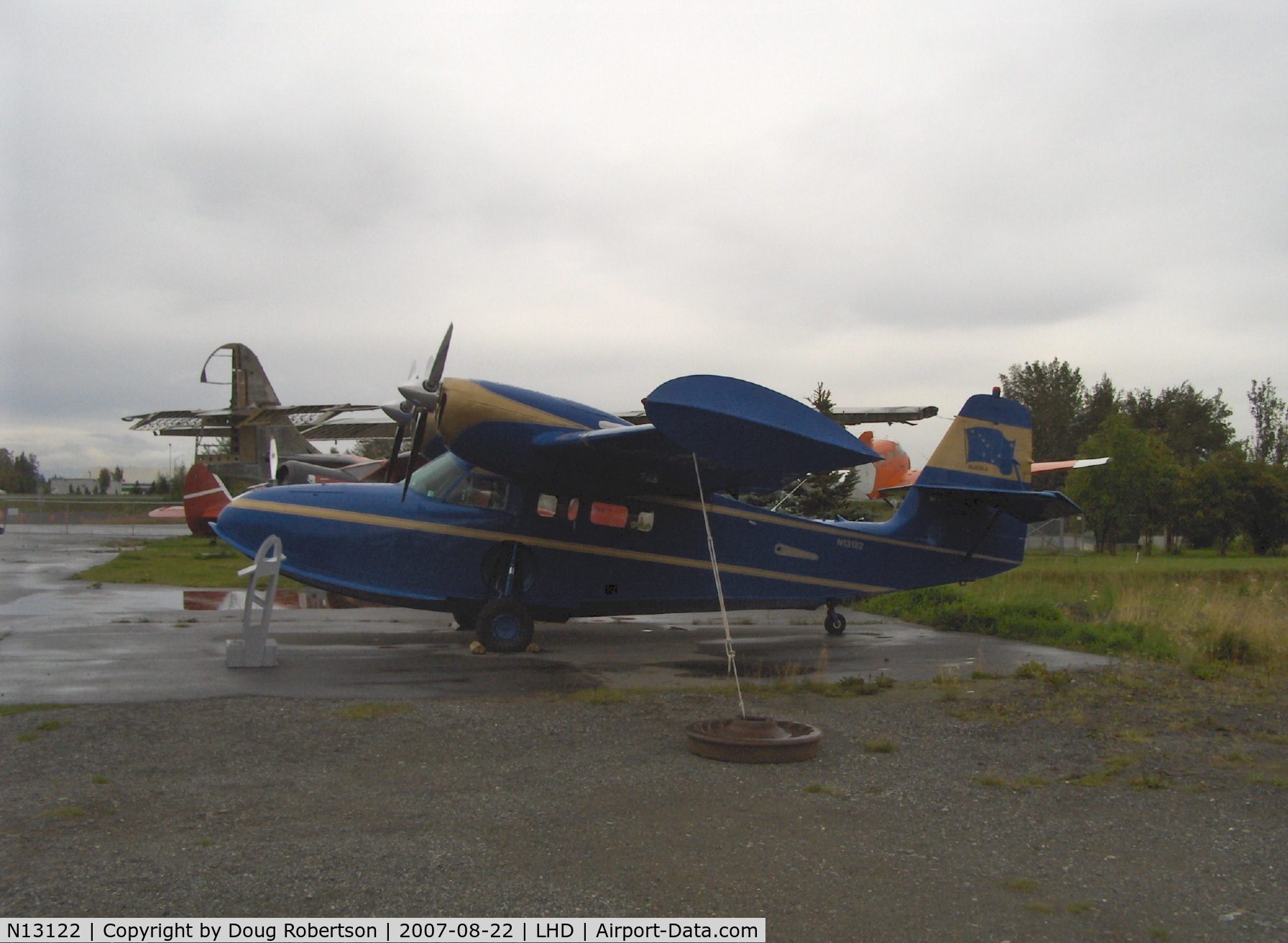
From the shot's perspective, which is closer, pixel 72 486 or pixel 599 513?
pixel 599 513

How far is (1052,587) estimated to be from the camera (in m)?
20.1

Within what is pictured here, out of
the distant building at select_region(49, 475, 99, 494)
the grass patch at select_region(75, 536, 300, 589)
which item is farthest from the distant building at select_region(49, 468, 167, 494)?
the grass patch at select_region(75, 536, 300, 589)

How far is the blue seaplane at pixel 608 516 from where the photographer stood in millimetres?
10672

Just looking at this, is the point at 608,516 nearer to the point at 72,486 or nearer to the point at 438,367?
the point at 438,367

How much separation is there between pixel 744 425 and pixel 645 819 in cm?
445

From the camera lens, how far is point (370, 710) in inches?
302

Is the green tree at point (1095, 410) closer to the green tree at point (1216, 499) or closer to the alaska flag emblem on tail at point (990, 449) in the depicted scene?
the green tree at point (1216, 499)

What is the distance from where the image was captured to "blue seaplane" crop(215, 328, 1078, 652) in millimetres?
10672

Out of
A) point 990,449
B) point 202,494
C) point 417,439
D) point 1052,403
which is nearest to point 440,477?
point 417,439

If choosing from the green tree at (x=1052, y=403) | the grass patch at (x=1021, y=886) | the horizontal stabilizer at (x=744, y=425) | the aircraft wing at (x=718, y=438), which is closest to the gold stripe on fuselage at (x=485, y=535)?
the aircraft wing at (x=718, y=438)

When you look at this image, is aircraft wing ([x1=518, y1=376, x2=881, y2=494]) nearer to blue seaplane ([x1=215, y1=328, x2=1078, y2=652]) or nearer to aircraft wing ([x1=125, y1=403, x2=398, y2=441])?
blue seaplane ([x1=215, y1=328, x2=1078, y2=652])

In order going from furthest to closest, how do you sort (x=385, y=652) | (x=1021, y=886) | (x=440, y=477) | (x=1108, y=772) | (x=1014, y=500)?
(x=1014, y=500), (x=440, y=477), (x=385, y=652), (x=1108, y=772), (x=1021, y=886)

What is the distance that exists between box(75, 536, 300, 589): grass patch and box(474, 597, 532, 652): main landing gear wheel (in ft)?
19.8

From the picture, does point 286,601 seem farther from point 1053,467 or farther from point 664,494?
point 1053,467
